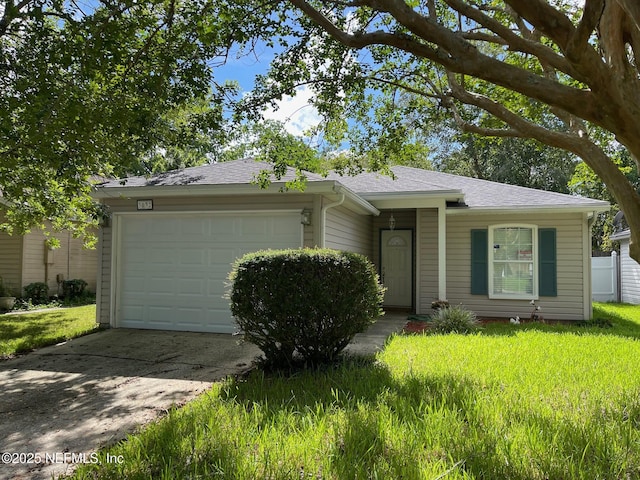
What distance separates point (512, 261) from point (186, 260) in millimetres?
7727

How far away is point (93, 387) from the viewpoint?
489cm

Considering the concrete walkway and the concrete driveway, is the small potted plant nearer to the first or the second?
the concrete walkway

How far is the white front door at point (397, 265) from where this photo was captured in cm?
1197

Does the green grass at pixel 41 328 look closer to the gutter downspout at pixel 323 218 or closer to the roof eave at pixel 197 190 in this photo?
the roof eave at pixel 197 190

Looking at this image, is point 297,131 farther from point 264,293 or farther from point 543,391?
point 543,391

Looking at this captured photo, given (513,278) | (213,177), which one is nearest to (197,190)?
(213,177)

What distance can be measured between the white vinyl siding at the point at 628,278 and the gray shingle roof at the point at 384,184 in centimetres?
621

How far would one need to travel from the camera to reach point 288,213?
7.81 m

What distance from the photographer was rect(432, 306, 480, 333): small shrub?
8.16m

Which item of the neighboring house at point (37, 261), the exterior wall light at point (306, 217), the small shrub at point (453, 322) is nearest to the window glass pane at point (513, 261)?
the small shrub at point (453, 322)

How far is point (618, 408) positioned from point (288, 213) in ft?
18.2

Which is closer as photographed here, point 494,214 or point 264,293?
point 264,293

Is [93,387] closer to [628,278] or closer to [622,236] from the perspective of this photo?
[628,278]

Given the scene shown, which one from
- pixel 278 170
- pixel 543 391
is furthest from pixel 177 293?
pixel 543 391
